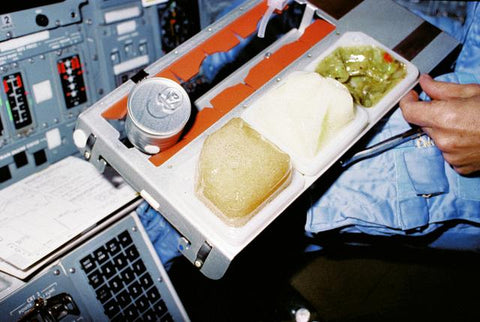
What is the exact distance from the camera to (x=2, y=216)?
3.75ft

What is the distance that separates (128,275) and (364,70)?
888 millimetres

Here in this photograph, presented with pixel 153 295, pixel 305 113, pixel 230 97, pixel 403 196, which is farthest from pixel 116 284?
pixel 403 196

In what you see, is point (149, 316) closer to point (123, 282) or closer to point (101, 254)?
point (123, 282)

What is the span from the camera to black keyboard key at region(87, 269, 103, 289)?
3.76ft

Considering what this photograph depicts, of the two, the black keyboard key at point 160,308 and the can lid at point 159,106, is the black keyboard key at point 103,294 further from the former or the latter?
the can lid at point 159,106

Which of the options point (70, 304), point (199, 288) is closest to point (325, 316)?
point (199, 288)

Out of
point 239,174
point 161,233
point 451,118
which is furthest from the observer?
point 161,233

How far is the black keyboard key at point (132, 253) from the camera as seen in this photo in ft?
4.04

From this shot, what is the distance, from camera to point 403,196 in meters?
1.14

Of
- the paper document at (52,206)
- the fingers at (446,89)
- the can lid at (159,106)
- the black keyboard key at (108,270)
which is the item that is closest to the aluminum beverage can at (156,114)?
the can lid at (159,106)

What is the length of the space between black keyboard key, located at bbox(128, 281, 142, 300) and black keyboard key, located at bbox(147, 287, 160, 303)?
3cm

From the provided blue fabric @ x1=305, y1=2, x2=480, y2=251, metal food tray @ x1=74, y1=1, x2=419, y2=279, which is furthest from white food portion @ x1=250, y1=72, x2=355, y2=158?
blue fabric @ x1=305, y1=2, x2=480, y2=251

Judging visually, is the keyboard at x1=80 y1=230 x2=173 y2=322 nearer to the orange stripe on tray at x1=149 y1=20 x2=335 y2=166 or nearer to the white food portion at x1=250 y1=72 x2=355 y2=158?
the orange stripe on tray at x1=149 y1=20 x2=335 y2=166

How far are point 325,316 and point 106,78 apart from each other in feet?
4.51
